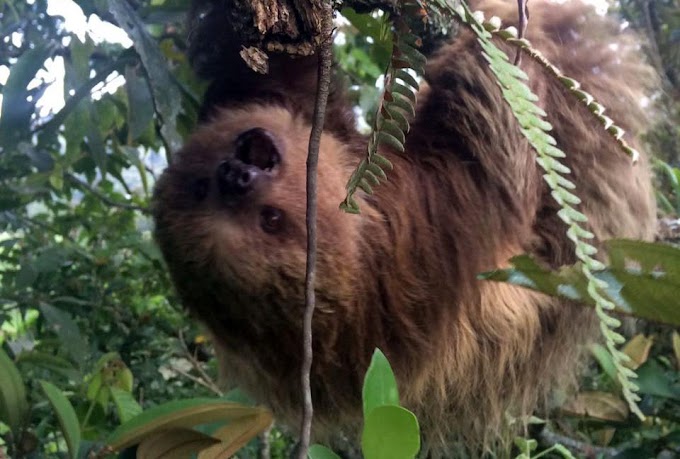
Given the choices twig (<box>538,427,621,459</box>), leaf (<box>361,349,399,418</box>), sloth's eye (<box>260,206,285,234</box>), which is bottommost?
twig (<box>538,427,621,459</box>)

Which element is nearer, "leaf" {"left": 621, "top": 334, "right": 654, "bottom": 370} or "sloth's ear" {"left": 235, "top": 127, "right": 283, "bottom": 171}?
"sloth's ear" {"left": 235, "top": 127, "right": 283, "bottom": 171}

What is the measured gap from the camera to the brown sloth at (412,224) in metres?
1.73

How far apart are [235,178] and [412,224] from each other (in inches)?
19.9

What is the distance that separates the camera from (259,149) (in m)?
1.86

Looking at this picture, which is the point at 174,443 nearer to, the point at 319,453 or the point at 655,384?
the point at 319,453

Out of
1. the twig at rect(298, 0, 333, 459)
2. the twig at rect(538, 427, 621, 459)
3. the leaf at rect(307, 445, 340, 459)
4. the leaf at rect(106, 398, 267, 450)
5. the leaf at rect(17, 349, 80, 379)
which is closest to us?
the twig at rect(298, 0, 333, 459)

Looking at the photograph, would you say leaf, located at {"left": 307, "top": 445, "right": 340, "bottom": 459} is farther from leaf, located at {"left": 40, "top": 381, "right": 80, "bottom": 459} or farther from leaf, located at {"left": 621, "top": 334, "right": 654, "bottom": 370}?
leaf, located at {"left": 621, "top": 334, "right": 654, "bottom": 370}

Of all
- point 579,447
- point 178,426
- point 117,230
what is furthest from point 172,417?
point 117,230

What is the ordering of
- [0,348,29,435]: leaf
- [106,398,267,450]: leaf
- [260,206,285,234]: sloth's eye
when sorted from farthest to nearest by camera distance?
[260,206,285,234]: sloth's eye → [0,348,29,435]: leaf → [106,398,267,450]: leaf

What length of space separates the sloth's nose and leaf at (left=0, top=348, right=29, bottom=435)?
0.61m

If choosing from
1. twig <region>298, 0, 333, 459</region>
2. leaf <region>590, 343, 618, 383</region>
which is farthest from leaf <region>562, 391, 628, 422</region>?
twig <region>298, 0, 333, 459</region>

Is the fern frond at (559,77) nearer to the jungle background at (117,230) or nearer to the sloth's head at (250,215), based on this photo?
the jungle background at (117,230)

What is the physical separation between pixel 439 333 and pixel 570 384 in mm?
880

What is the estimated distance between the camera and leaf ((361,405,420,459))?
3.10 ft
